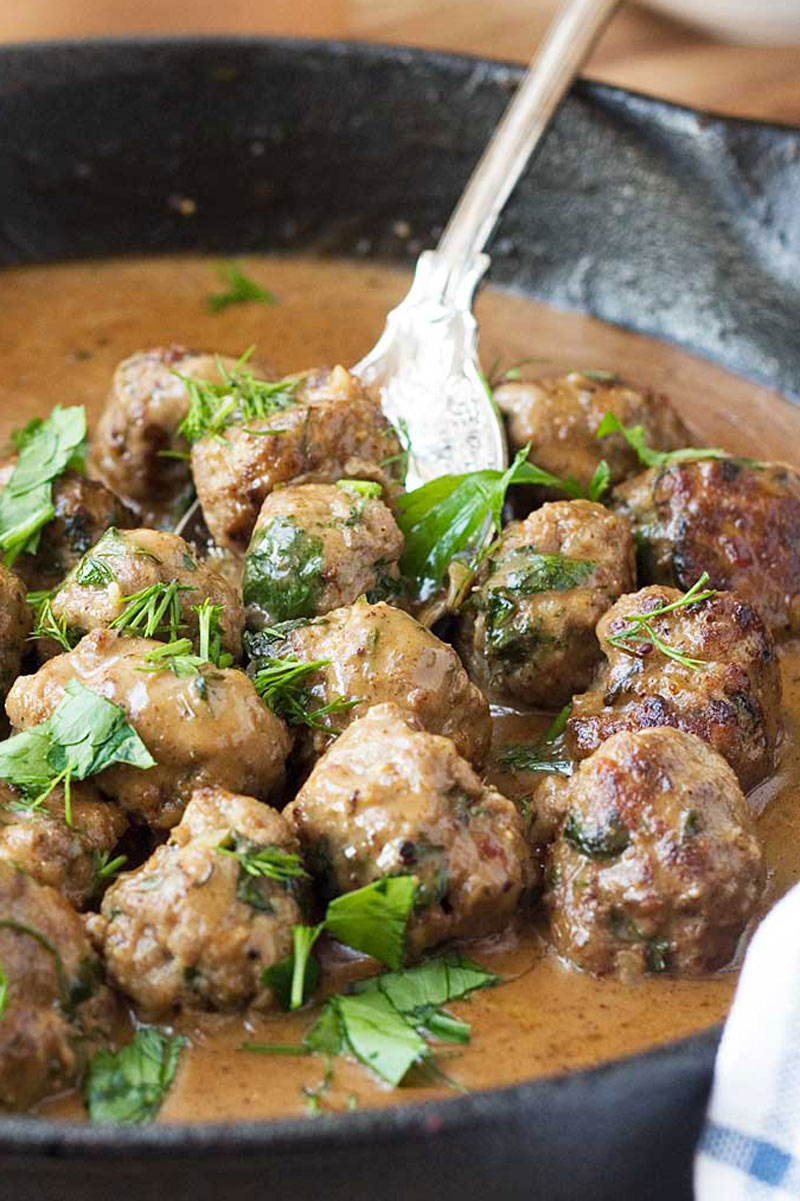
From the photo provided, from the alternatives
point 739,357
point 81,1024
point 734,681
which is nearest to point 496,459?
point 734,681

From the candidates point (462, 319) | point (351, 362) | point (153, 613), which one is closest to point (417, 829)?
point (153, 613)

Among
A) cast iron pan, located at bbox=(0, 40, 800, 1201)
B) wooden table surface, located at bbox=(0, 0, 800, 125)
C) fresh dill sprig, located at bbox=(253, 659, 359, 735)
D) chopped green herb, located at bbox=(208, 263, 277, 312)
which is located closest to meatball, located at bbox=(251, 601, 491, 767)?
fresh dill sprig, located at bbox=(253, 659, 359, 735)

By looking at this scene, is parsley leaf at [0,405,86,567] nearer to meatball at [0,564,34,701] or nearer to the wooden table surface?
meatball at [0,564,34,701]

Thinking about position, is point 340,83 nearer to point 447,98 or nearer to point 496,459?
point 447,98

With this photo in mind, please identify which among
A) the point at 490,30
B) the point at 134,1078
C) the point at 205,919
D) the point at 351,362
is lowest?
the point at 134,1078

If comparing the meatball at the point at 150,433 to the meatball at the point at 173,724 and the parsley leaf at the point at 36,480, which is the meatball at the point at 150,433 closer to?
the parsley leaf at the point at 36,480

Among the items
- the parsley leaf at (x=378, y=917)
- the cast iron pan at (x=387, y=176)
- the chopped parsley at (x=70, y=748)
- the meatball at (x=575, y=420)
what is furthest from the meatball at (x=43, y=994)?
the cast iron pan at (x=387, y=176)

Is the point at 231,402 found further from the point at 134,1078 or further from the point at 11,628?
the point at 134,1078
